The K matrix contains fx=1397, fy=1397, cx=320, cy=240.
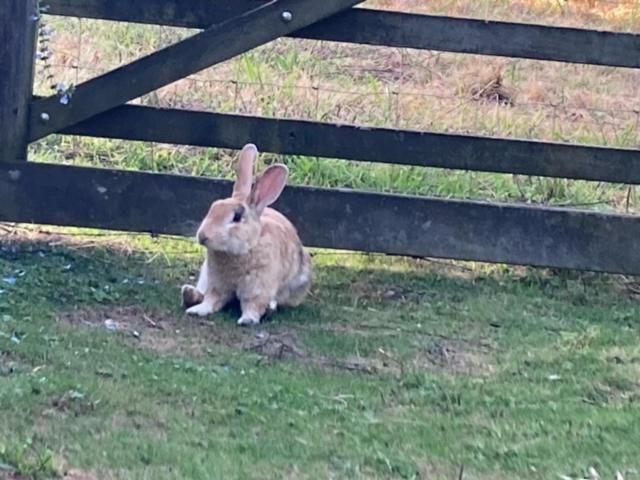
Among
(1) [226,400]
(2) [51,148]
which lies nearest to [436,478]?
(1) [226,400]

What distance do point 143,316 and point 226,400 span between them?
115 centimetres

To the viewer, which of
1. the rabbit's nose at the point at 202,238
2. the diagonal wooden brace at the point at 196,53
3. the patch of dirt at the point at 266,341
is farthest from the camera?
the diagonal wooden brace at the point at 196,53

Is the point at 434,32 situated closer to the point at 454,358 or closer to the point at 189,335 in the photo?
the point at 454,358

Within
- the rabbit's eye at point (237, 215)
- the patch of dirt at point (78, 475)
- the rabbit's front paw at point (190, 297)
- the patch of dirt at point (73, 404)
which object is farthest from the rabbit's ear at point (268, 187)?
the patch of dirt at point (78, 475)

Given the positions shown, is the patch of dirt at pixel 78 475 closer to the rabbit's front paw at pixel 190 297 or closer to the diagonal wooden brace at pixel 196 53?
the rabbit's front paw at pixel 190 297

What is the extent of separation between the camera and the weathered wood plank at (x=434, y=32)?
245 inches

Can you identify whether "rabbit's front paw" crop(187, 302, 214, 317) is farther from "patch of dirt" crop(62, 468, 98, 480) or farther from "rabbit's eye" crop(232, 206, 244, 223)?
"patch of dirt" crop(62, 468, 98, 480)

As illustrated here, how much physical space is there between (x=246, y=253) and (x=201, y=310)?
0.30 m

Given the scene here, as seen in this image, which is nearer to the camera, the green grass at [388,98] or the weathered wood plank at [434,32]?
the weathered wood plank at [434,32]

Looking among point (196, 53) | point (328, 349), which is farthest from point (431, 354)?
point (196, 53)

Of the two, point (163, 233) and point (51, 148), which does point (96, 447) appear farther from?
point (51, 148)

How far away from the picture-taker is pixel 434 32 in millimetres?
6238

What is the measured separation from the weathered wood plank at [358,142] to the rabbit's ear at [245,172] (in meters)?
0.43

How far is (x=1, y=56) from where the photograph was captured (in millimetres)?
6164
